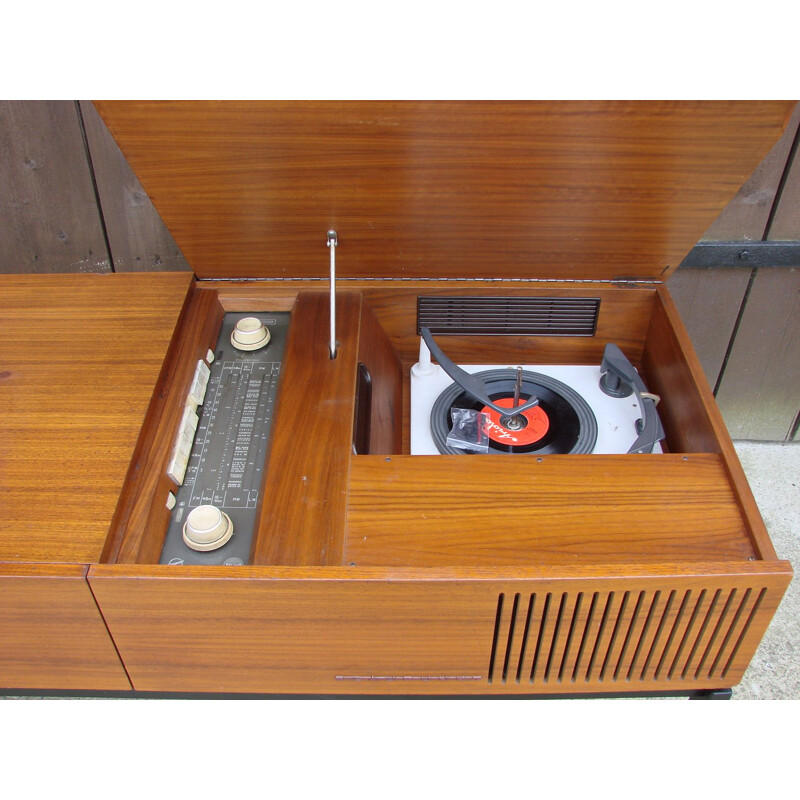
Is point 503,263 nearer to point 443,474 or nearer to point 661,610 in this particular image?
point 443,474

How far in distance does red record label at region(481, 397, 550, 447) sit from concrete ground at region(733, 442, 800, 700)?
0.76 meters

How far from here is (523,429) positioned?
140cm

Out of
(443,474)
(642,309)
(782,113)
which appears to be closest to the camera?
(782,113)

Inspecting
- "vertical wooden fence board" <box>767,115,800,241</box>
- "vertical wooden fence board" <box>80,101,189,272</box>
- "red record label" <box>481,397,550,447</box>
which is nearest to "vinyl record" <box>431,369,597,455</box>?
"red record label" <box>481,397,550,447</box>

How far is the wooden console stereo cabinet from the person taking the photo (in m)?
1.01

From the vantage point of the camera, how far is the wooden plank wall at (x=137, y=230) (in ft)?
5.18

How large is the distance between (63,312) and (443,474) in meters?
0.75

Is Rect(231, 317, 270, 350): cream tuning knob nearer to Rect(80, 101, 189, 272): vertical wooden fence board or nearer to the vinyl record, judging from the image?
the vinyl record

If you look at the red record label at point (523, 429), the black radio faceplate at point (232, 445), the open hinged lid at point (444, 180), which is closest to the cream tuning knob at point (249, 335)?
the black radio faceplate at point (232, 445)

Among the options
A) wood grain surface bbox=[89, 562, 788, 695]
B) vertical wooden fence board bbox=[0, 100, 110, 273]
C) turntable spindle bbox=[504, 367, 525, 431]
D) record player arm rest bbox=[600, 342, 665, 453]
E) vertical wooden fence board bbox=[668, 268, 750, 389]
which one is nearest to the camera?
wood grain surface bbox=[89, 562, 788, 695]

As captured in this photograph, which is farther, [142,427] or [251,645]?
[142,427]

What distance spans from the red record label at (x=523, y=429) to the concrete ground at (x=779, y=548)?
758mm

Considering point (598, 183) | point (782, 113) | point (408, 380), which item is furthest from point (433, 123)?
point (408, 380)

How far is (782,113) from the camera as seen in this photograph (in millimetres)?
1032
